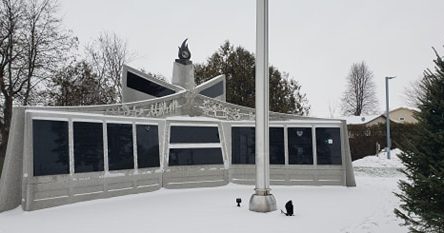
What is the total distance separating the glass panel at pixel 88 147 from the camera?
35.0ft

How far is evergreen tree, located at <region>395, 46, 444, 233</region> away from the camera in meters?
5.88

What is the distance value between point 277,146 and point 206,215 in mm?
6317

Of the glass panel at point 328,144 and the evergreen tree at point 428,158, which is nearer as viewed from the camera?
the evergreen tree at point 428,158

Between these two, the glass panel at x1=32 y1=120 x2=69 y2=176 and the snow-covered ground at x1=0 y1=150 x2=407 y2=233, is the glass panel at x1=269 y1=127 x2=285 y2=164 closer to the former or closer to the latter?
the snow-covered ground at x1=0 y1=150 x2=407 y2=233

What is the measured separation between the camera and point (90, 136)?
36.4ft

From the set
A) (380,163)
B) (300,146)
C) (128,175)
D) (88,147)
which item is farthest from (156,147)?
(380,163)

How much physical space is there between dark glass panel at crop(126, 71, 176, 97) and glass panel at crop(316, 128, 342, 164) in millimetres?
6331

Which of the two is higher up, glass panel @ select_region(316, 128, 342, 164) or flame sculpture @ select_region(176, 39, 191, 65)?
flame sculpture @ select_region(176, 39, 191, 65)

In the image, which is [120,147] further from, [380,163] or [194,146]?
[380,163]

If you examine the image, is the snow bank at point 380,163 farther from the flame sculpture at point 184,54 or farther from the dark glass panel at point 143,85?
the dark glass panel at point 143,85

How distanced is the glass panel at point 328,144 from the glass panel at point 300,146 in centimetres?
33

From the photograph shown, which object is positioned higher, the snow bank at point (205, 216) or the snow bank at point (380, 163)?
the snow bank at point (205, 216)

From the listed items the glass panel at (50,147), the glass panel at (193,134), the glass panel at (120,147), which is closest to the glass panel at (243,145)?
the glass panel at (193,134)

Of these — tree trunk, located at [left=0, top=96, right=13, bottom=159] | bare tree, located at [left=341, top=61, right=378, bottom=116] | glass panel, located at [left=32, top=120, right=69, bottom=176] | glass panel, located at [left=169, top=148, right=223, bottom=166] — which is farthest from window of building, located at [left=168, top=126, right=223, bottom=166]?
bare tree, located at [left=341, top=61, right=378, bottom=116]
